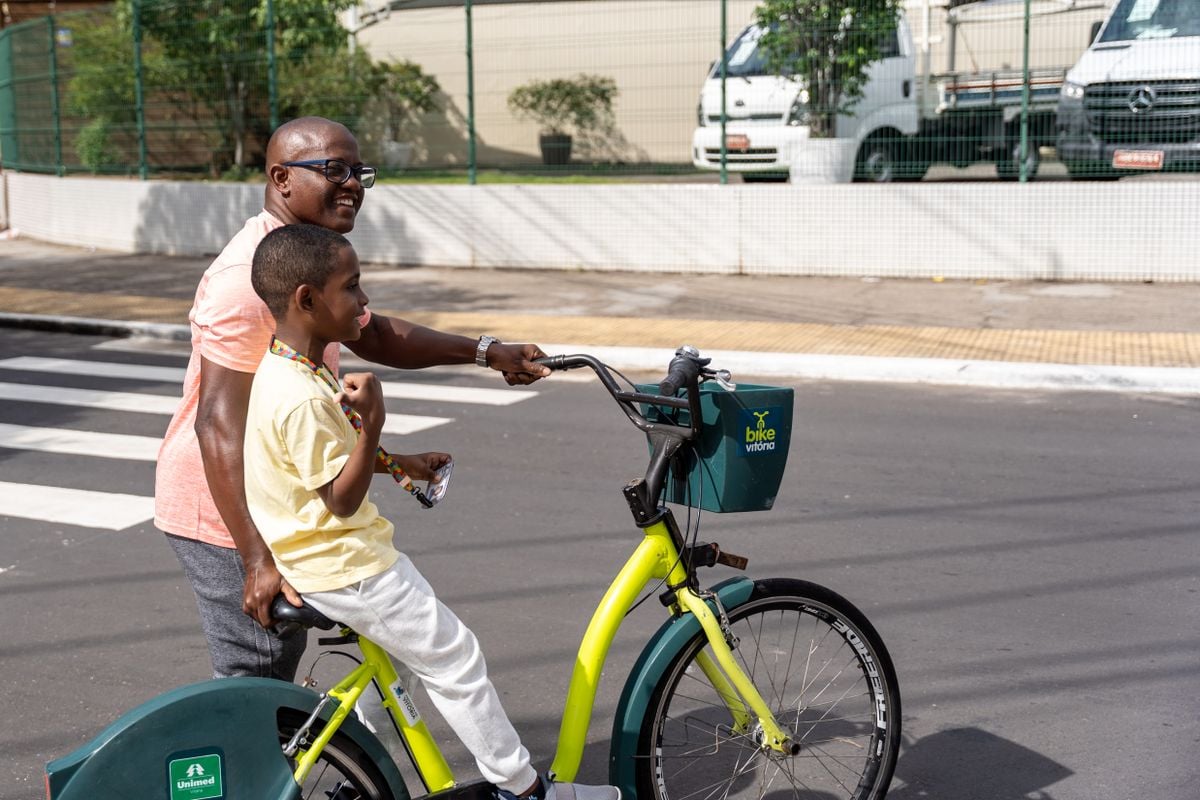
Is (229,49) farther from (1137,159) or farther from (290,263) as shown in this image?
(290,263)

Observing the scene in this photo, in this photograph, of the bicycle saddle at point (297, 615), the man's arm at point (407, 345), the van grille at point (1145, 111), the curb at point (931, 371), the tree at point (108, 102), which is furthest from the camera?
the tree at point (108, 102)

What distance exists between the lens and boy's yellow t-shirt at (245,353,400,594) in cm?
277

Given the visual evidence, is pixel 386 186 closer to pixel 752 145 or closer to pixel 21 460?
pixel 752 145

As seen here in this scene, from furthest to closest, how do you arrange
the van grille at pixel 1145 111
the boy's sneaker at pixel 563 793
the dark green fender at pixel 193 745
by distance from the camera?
the van grille at pixel 1145 111 < the boy's sneaker at pixel 563 793 < the dark green fender at pixel 193 745

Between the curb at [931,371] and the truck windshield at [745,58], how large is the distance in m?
5.57

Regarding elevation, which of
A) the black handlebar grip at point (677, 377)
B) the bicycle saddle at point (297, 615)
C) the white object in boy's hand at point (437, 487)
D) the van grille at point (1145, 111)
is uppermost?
the van grille at point (1145, 111)

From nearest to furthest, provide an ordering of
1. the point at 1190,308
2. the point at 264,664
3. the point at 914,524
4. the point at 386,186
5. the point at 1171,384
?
the point at 264,664 → the point at 914,524 → the point at 1171,384 → the point at 1190,308 → the point at 386,186

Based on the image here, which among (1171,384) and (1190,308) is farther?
(1190,308)

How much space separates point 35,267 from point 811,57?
1005 centimetres

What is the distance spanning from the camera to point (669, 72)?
15797 mm

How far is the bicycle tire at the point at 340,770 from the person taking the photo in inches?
114

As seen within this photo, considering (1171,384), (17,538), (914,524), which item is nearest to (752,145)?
(1171,384)

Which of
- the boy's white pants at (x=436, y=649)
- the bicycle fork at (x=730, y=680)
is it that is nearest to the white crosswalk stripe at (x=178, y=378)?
the bicycle fork at (x=730, y=680)

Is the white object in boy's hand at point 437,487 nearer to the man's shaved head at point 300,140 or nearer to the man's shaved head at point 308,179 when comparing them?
the man's shaved head at point 308,179
